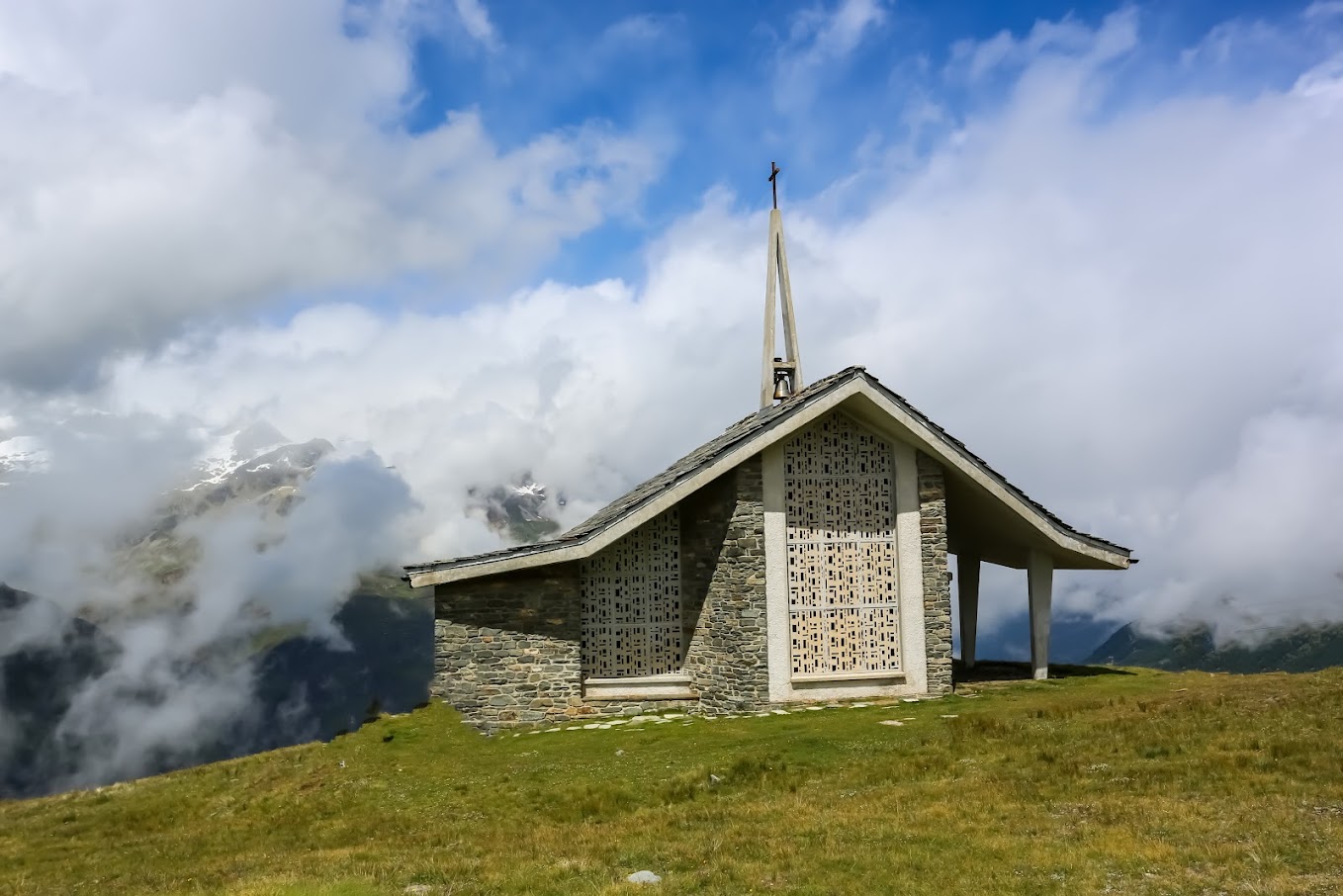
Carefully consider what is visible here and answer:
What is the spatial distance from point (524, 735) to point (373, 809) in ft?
17.3

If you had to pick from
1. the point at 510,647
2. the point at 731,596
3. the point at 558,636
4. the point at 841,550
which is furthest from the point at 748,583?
the point at 510,647

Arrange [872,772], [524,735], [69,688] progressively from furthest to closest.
Result: [69,688]
[524,735]
[872,772]

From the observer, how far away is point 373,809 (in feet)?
52.9

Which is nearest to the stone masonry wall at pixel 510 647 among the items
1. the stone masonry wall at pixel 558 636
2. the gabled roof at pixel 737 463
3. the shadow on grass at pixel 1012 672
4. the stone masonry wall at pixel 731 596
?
the stone masonry wall at pixel 558 636

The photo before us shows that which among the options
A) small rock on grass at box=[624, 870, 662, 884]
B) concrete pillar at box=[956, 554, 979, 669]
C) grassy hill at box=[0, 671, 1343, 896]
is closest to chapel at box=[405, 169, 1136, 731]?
grassy hill at box=[0, 671, 1343, 896]

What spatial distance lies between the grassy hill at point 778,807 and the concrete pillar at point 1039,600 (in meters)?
2.86

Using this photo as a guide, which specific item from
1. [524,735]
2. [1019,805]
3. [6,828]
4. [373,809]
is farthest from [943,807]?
[6,828]

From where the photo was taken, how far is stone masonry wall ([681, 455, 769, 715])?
22.3 metres

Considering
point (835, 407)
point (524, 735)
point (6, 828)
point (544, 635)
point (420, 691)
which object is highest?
point (835, 407)

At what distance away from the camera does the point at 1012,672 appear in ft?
92.7

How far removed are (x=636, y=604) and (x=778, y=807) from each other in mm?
10741

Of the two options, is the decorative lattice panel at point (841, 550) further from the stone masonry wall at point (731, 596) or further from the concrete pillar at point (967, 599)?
the concrete pillar at point (967, 599)

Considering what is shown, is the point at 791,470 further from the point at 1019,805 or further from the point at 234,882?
the point at 234,882

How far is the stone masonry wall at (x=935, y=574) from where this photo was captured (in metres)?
23.2
